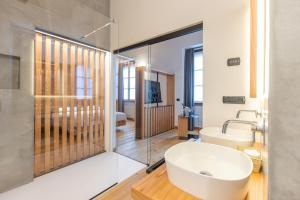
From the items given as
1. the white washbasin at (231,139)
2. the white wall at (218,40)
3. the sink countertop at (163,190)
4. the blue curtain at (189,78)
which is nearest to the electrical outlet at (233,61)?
the white wall at (218,40)

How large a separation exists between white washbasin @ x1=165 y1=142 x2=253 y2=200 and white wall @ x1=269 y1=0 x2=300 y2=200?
0.33 m

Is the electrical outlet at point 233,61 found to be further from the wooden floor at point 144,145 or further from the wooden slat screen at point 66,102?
the wooden slat screen at point 66,102

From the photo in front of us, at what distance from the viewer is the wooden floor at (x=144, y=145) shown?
2.86m

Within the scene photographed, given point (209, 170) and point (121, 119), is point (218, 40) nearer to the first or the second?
point (209, 170)

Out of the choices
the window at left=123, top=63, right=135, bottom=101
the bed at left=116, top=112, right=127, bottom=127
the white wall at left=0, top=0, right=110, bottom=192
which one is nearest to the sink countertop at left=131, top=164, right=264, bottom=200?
the white wall at left=0, top=0, right=110, bottom=192

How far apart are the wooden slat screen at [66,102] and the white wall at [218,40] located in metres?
1.46

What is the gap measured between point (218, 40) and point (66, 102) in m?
2.36

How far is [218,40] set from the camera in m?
1.78

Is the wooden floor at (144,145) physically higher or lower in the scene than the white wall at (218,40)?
lower

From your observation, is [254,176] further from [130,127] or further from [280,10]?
[130,127]

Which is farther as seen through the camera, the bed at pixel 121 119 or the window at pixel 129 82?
the bed at pixel 121 119

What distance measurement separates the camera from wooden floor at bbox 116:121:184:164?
112 inches

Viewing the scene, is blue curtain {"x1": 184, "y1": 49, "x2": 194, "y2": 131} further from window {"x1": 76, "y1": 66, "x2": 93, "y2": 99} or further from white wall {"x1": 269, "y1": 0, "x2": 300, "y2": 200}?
white wall {"x1": 269, "y1": 0, "x2": 300, "y2": 200}

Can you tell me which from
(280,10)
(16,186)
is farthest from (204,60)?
(16,186)
